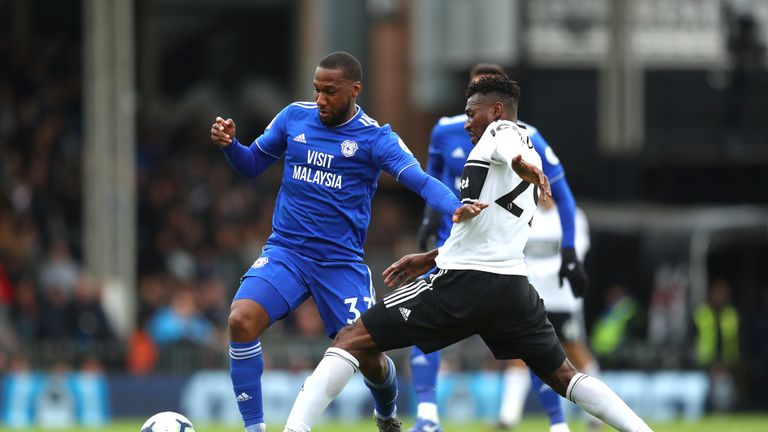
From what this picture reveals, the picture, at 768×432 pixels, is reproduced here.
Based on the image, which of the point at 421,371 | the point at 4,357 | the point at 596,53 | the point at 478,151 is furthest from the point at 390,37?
the point at 478,151

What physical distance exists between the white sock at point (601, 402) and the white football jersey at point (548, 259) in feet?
10.8

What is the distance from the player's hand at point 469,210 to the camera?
8289 mm

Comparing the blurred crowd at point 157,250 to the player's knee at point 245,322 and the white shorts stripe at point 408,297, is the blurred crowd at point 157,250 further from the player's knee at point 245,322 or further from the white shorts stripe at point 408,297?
the white shorts stripe at point 408,297

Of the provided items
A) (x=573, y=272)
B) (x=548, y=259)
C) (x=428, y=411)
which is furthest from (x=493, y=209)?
(x=548, y=259)

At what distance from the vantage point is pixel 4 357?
60.0ft

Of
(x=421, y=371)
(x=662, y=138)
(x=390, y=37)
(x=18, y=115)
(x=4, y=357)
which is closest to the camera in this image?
(x=421, y=371)

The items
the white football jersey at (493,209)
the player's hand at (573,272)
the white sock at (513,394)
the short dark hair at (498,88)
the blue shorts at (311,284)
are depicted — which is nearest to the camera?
the white football jersey at (493,209)

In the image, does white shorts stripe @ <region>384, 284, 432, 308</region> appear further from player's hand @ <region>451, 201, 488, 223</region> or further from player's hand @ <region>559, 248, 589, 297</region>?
player's hand @ <region>559, 248, 589, 297</region>

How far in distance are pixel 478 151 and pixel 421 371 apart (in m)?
2.95

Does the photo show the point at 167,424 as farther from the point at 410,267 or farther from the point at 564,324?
the point at 564,324

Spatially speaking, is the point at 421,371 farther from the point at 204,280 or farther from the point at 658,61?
the point at 658,61

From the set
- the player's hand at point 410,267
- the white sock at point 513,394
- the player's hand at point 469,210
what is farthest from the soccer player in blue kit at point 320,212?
the white sock at point 513,394

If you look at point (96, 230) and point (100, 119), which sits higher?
point (100, 119)

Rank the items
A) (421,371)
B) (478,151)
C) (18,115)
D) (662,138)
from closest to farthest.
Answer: (478,151), (421,371), (18,115), (662,138)
